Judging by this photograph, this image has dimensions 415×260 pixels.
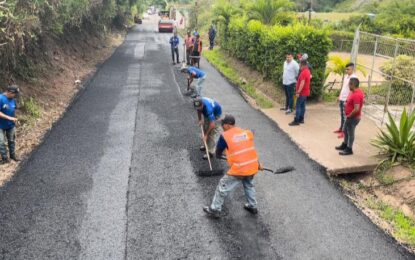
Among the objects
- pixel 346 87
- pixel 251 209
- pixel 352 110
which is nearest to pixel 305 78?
pixel 346 87

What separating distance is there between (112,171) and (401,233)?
536cm

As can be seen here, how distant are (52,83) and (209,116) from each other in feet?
27.4

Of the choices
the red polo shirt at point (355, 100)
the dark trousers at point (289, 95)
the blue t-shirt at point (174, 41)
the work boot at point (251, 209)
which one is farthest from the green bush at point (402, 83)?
the blue t-shirt at point (174, 41)

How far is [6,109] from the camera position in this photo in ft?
26.4

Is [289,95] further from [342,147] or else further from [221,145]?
[221,145]

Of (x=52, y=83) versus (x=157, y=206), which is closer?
(x=157, y=206)

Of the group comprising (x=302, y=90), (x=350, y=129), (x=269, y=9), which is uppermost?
(x=269, y=9)

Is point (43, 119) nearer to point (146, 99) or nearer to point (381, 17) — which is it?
point (146, 99)

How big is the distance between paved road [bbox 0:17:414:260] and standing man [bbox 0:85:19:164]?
51 centimetres

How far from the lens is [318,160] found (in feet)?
28.8

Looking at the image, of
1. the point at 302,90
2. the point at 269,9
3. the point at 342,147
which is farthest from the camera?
the point at 269,9

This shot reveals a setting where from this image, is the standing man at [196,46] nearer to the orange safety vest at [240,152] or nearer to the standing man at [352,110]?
the standing man at [352,110]

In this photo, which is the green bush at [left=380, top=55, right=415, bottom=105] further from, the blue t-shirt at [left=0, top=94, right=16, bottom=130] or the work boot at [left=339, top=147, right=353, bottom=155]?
the blue t-shirt at [left=0, top=94, right=16, bottom=130]

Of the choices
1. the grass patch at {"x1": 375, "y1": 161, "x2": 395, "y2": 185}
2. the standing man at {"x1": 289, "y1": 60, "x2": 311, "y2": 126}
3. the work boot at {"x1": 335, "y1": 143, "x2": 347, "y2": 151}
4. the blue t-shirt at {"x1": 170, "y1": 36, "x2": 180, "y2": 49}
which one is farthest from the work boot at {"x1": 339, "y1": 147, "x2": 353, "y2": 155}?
the blue t-shirt at {"x1": 170, "y1": 36, "x2": 180, "y2": 49}
